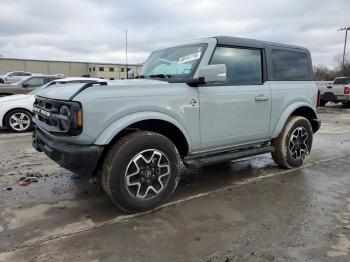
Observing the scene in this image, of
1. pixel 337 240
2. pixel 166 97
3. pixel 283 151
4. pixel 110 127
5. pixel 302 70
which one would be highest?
pixel 302 70

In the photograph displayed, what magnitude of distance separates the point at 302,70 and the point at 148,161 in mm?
3282

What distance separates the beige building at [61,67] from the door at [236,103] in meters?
56.1

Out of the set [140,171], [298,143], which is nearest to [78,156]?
[140,171]

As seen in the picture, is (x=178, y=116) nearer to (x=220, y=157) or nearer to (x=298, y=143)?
(x=220, y=157)

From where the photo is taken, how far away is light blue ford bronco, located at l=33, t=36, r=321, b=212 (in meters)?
3.53

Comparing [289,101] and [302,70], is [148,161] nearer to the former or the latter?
[289,101]

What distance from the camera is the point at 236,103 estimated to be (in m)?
4.59

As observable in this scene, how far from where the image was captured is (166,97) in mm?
3939

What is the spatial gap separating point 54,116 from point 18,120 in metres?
6.72

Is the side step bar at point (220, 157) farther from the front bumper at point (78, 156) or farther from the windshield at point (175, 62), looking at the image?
the front bumper at point (78, 156)

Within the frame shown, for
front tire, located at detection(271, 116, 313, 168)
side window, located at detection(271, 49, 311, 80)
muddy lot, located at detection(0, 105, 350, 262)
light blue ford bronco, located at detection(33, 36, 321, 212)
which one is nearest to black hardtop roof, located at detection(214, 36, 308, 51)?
light blue ford bronco, located at detection(33, 36, 321, 212)

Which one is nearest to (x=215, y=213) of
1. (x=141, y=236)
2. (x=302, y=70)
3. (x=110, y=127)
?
(x=141, y=236)

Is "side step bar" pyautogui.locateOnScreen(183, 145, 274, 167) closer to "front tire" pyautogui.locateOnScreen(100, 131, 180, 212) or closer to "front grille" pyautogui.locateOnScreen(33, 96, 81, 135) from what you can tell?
"front tire" pyautogui.locateOnScreen(100, 131, 180, 212)

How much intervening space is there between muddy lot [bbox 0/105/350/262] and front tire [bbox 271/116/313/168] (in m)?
0.19
